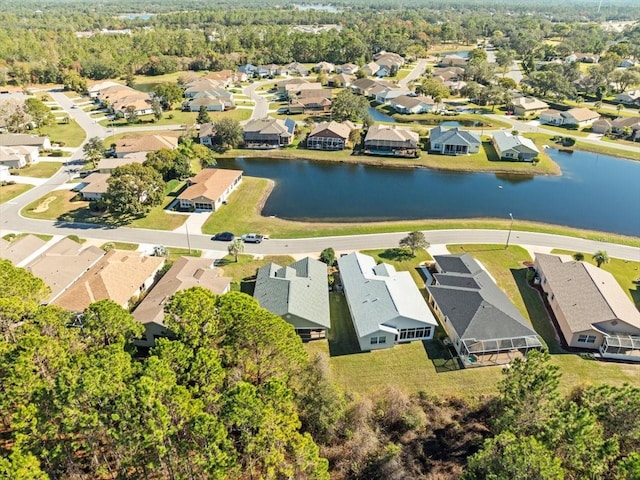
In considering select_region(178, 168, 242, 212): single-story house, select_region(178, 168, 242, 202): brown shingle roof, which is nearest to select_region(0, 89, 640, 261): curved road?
select_region(178, 168, 242, 212): single-story house

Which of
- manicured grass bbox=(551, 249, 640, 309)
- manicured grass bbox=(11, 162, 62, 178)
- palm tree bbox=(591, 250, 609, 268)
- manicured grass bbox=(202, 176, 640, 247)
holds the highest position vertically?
palm tree bbox=(591, 250, 609, 268)

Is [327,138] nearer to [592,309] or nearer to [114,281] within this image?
[114,281]

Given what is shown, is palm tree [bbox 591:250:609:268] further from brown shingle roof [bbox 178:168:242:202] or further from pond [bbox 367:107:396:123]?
pond [bbox 367:107:396:123]

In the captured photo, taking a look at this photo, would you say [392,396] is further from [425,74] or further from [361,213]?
[425,74]

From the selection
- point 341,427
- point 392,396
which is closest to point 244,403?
point 341,427

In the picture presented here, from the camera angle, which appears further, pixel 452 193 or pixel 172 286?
pixel 452 193

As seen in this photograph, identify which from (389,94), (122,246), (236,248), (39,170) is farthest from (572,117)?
(39,170)
